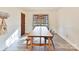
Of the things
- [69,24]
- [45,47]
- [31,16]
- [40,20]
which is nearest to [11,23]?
[31,16]

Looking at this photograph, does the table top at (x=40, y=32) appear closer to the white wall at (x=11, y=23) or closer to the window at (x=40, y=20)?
the window at (x=40, y=20)

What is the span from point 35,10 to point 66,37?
963 mm

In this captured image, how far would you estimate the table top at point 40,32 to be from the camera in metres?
2.94

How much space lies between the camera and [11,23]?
2875 millimetres

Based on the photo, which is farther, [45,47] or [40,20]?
[40,20]

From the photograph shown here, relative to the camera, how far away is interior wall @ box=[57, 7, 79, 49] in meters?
2.84

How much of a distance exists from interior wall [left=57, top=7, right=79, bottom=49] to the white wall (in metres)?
0.99

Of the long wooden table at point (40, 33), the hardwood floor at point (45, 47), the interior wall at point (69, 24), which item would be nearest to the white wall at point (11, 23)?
the hardwood floor at point (45, 47)

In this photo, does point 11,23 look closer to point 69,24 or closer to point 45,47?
point 45,47

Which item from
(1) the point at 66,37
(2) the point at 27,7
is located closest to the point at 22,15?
(2) the point at 27,7

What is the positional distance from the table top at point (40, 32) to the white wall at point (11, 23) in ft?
1.33

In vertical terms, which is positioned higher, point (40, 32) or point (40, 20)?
point (40, 20)

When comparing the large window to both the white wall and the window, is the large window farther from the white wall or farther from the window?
the white wall

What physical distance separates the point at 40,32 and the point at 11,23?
702 millimetres
